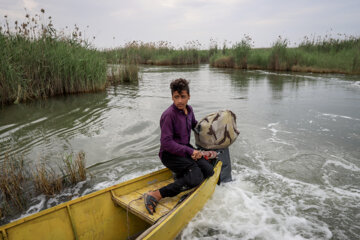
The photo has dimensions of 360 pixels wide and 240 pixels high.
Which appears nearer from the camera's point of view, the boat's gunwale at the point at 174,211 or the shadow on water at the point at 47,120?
the boat's gunwale at the point at 174,211

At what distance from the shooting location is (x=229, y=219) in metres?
3.30

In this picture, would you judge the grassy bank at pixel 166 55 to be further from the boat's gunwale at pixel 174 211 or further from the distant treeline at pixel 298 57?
the boat's gunwale at pixel 174 211

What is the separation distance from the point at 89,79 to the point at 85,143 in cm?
504

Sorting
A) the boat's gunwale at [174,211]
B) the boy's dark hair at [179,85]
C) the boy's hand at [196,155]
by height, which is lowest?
the boat's gunwale at [174,211]

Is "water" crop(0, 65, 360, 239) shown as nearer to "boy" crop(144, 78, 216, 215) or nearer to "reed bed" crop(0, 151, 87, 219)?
"reed bed" crop(0, 151, 87, 219)

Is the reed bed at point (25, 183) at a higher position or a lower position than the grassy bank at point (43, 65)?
lower

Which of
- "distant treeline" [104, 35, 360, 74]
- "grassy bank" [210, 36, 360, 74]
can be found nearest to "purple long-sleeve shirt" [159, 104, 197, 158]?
"distant treeline" [104, 35, 360, 74]

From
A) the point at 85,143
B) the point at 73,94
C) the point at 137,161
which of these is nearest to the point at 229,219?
the point at 137,161

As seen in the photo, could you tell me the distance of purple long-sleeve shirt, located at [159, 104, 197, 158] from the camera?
2.86m

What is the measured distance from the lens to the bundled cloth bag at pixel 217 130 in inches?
138

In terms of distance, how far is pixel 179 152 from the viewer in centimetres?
287

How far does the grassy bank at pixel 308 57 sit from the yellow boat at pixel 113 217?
17.4m

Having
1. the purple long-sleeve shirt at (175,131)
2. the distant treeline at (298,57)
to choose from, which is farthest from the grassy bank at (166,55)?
the purple long-sleeve shirt at (175,131)

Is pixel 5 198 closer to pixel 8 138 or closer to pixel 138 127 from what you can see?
pixel 8 138
